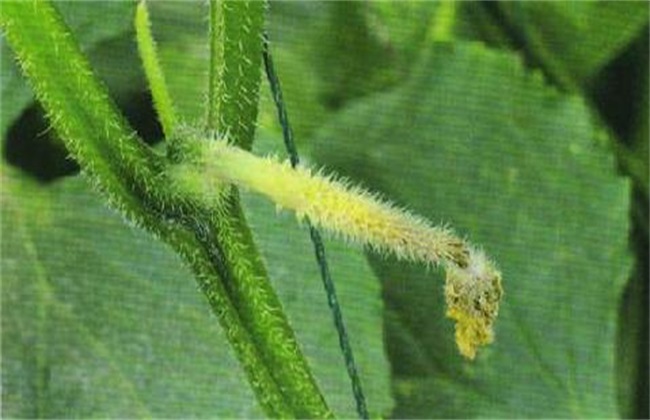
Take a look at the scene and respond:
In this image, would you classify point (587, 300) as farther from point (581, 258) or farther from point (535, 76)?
point (535, 76)

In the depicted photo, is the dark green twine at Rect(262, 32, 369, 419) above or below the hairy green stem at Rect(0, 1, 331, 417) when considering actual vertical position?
below

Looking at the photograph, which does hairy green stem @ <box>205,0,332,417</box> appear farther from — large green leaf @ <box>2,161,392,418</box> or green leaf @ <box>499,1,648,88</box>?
green leaf @ <box>499,1,648,88</box>

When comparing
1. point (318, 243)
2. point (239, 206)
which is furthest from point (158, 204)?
point (318, 243)

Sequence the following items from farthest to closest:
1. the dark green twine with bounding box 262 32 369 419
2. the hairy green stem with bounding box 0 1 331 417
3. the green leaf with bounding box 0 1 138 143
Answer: the green leaf with bounding box 0 1 138 143 < the dark green twine with bounding box 262 32 369 419 < the hairy green stem with bounding box 0 1 331 417

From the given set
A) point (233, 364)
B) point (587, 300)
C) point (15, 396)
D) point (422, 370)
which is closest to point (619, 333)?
point (587, 300)

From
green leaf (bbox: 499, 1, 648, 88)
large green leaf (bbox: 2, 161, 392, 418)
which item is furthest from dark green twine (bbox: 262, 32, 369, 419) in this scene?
green leaf (bbox: 499, 1, 648, 88)

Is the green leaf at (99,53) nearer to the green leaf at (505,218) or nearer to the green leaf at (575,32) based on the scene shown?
the green leaf at (505,218)

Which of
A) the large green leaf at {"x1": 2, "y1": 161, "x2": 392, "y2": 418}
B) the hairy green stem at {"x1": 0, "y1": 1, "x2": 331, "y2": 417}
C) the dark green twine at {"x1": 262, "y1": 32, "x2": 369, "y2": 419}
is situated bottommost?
the large green leaf at {"x1": 2, "y1": 161, "x2": 392, "y2": 418}
